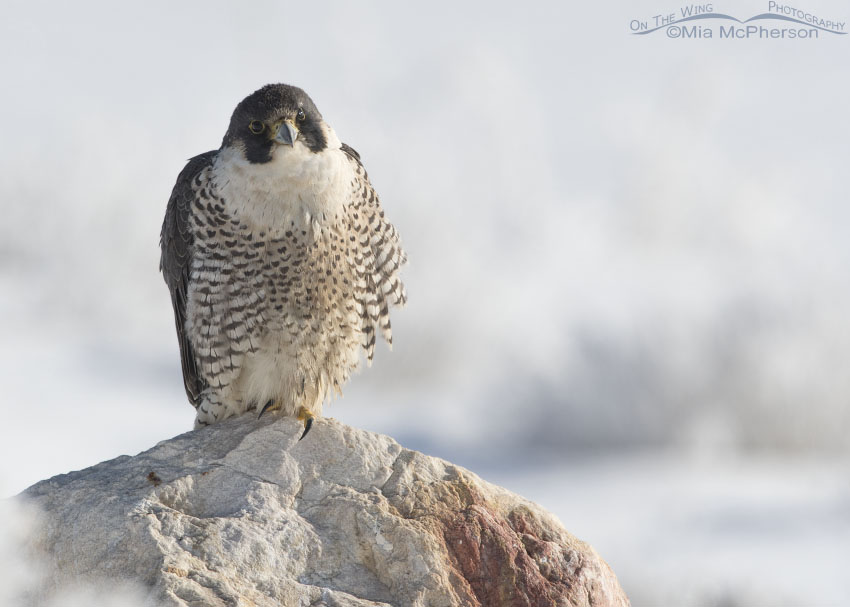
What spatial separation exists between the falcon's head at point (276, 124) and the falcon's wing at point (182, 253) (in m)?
0.39

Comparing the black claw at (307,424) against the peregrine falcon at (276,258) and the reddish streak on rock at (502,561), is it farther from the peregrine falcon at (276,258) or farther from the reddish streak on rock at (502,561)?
the reddish streak on rock at (502,561)

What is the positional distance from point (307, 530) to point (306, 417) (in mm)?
863

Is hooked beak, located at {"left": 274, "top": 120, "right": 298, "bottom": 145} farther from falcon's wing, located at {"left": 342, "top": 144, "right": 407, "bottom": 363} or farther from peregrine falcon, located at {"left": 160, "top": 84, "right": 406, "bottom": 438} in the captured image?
falcon's wing, located at {"left": 342, "top": 144, "right": 407, "bottom": 363}

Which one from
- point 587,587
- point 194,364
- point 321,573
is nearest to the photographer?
point 321,573

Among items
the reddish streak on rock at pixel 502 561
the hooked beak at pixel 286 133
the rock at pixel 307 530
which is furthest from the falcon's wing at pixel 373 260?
the reddish streak on rock at pixel 502 561

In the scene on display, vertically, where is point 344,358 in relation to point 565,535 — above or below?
above

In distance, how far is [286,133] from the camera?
477 cm

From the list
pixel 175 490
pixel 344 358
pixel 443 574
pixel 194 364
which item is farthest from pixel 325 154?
pixel 443 574

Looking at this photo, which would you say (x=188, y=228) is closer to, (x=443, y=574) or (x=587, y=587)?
(x=443, y=574)

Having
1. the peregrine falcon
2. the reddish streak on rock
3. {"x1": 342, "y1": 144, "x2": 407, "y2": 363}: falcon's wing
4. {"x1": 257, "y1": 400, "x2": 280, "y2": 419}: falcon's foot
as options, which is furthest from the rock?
{"x1": 342, "y1": 144, "x2": 407, "y2": 363}: falcon's wing

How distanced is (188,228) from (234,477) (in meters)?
1.43

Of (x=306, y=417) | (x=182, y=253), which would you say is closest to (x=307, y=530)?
(x=306, y=417)

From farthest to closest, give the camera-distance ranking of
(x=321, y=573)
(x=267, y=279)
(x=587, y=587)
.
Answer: (x=267, y=279) < (x=587, y=587) < (x=321, y=573)

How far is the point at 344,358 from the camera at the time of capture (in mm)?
5129
